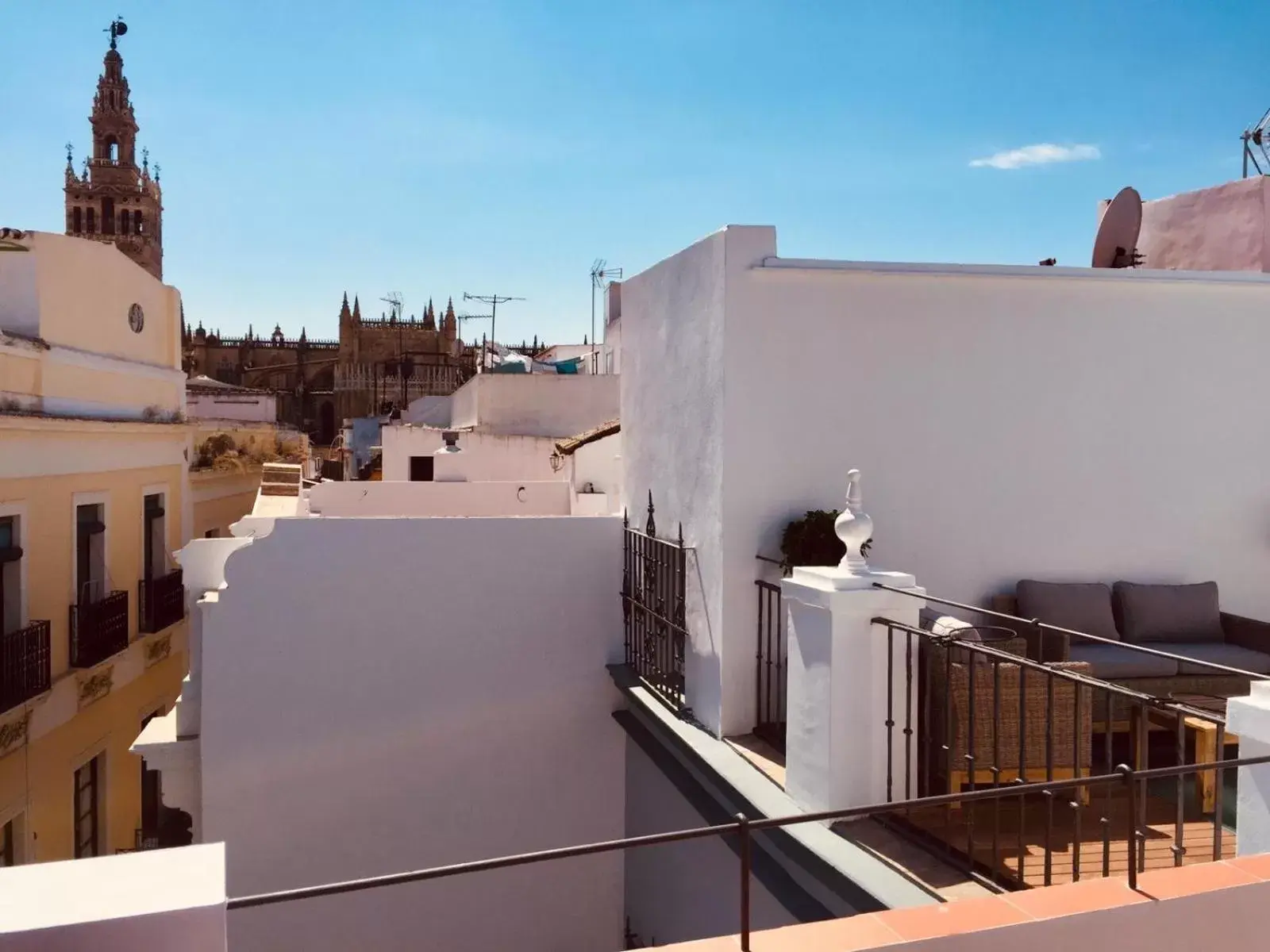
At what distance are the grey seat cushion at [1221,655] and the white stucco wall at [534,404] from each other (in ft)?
41.2

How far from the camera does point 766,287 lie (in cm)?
534

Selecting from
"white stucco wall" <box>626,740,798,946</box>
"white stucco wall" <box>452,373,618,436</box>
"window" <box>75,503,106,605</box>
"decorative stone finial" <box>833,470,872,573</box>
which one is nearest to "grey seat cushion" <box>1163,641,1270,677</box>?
"decorative stone finial" <box>833,470,872,573</box>

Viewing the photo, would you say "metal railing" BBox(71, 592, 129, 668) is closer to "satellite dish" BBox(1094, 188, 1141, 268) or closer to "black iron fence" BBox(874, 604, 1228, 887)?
"black iron fence" BBox(874, 604, 1228, 887)

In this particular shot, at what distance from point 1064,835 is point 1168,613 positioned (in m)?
2.29

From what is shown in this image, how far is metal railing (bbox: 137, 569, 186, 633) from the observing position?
11586 millimetres

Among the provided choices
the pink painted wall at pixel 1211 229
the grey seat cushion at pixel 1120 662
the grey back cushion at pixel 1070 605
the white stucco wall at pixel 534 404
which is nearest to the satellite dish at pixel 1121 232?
the pink painted wall at pixel 1211 229

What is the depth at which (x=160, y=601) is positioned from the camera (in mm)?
11852

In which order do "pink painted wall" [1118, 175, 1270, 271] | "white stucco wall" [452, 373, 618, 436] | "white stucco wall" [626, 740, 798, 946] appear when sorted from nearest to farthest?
"white stucco wall" [626, 740, 798, 946], "pink painted wall" [1118, 175, 1270, 271], "white stucco wall" [452, 373, 618, 436]

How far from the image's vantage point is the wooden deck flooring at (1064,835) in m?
3.71

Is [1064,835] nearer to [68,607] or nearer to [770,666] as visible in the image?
[770,666]

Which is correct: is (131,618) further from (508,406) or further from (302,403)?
(302,403)

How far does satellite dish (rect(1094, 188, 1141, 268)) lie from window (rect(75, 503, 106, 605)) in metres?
9.48

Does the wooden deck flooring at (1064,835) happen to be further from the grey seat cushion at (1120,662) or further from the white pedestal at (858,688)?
the grey seat cushion at (1120,662)

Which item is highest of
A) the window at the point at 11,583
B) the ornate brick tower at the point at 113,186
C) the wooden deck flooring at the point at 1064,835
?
the ornate brick tower at the point at 113,186
